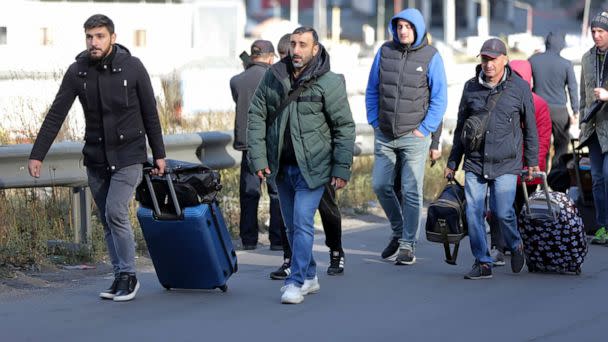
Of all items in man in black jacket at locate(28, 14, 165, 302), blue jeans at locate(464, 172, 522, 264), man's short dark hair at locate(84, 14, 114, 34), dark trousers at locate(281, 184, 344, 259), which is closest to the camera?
man's short dark hair at locate(84, 14, 114, 34)

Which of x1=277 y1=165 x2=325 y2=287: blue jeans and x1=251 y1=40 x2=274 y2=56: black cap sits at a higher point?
x1=251 y1=40 x2=274 y2=56: black cap

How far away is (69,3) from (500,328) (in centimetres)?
2924

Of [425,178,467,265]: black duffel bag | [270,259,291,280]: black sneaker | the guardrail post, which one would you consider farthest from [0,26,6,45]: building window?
[425,178,467,265]: black duffel bag

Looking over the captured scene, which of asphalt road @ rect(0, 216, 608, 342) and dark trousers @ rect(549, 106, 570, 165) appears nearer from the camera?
asphalt road @ rect(0, 216, 608, 342)

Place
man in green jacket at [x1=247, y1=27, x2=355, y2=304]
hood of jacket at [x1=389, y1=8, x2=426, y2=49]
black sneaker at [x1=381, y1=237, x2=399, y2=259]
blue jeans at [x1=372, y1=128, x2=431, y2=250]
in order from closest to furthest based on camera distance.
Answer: man in green jacket at [x1=247, y1=27, x2=355, y2=304] → hood of jacket at [x1=389, y1=8, x2=426, y2=49] → blue jeans at [x1=372, y1=128, x2=431, y2=250] → black sneaker at [x1=381, y1=237, x2=399, y2=259]

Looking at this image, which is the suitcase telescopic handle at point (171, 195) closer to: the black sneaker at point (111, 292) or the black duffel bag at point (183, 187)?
the black duffel bag at point (183, 187)

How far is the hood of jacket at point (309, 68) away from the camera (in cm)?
850

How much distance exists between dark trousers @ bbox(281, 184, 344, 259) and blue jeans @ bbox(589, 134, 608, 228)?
2.94 m

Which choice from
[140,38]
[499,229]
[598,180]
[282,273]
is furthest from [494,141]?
[140,38]

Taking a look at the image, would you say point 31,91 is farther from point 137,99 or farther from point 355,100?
point 355,100

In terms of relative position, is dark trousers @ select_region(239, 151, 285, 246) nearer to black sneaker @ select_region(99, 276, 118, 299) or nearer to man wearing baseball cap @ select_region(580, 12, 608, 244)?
black sneaker @ select_region(99, 276, 118, 299)

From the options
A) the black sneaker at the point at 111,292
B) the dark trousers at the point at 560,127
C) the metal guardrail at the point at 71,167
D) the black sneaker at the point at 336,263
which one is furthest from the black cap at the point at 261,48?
the dark trousers at the point at 560,127

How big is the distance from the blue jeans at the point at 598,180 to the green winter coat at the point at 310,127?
141 inches

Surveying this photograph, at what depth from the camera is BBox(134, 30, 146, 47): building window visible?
35.9 meters
